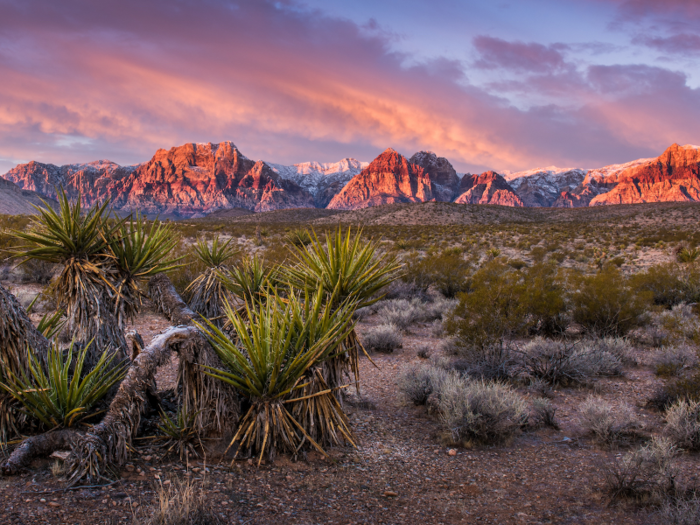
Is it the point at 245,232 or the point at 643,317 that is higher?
the point at 245,232

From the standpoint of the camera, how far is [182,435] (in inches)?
147

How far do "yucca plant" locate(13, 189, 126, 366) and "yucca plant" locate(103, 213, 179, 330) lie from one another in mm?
123

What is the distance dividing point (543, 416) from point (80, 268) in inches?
247

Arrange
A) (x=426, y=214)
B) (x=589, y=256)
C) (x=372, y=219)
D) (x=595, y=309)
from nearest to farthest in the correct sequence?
1. (x=595, y=309)
2. (x=589, y=256)
3. (x=426, y=214)
4. (x=372, y=219)

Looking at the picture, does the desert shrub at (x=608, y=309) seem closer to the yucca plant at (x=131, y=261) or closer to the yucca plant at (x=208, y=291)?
the yucca plant at (x=208, y=291)

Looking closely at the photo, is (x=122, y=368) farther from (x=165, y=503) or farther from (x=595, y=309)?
(x=595, y=309)

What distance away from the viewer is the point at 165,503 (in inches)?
104

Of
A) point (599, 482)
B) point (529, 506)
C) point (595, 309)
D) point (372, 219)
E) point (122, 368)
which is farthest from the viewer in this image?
point (372, 219)

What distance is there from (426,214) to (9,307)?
6342cm

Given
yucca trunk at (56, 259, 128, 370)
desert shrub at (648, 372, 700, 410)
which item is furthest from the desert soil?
yucca trunk at (56, 259, 128, 370)

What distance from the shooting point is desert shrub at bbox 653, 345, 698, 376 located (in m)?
5.97

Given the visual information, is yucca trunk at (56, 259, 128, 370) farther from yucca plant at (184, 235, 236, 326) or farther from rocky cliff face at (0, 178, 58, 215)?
rocky cliff face at (0, 178, 58, 215)

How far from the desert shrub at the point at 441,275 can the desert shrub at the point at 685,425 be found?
356 inches

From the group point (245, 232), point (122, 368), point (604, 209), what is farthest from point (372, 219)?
point (122, 368)
